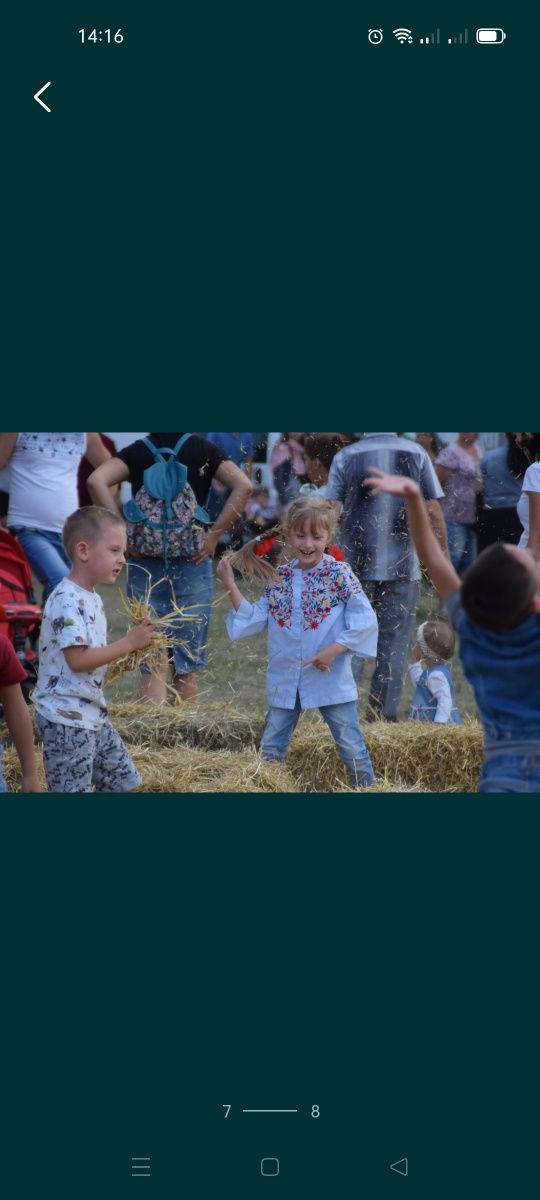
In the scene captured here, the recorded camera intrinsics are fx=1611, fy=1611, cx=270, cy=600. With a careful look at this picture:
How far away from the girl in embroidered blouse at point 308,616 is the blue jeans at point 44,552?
85 centimetres

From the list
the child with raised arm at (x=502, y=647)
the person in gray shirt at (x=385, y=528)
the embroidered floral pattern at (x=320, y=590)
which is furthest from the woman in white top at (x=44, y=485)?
the child with raised arm at (x=502, y=647)

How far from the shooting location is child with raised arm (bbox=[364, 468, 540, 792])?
4270 millimetres

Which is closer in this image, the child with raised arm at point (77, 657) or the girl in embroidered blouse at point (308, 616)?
the child with raised arm at point (77, 657)

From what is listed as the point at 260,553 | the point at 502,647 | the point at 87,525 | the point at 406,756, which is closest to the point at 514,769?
the point at 502,647

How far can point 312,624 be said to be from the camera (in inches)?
251

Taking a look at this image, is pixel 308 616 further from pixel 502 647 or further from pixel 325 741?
pixel 502 647

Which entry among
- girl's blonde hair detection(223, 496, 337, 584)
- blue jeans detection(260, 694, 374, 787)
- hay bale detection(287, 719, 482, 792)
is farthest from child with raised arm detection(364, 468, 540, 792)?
hay bale detection(287, 719, 482, 792)

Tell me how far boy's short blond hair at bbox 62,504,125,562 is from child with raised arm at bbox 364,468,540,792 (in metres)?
1.65

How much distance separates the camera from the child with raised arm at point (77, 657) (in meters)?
5.75

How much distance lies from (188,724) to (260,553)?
1.19 meters

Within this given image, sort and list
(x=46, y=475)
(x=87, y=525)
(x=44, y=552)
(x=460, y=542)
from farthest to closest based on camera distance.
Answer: (x=44, y=552) → (x=46, y=475) → (x=460, y=542) → (x=87, y=525)

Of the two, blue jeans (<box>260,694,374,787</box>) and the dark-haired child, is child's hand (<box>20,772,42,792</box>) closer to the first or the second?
blue jeans (<box>260,694,374,787</box>)

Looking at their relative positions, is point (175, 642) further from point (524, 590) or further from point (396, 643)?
point (524, 590)

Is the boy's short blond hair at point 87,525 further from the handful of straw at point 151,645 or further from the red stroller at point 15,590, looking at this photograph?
the red stroller at point 15,590
